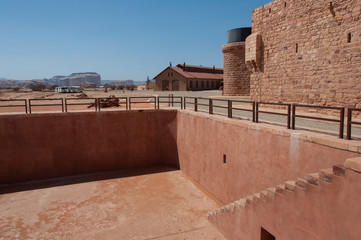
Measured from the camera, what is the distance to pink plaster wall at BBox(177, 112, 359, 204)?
19.3ft

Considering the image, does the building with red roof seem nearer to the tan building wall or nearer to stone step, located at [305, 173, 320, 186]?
the tan building wall

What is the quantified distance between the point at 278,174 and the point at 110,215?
6.06 m

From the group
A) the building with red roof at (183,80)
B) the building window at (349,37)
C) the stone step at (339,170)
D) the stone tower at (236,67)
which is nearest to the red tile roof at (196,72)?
the building with red roof at (183,80)

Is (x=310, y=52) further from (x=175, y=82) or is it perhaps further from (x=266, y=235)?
(x=175, y=82)

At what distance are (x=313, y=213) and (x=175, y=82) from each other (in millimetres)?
39614

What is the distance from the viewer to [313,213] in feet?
14.7

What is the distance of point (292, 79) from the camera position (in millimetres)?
11641

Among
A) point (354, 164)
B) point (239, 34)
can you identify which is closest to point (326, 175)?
point (354, 164)

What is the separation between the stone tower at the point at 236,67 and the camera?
23.7 meters

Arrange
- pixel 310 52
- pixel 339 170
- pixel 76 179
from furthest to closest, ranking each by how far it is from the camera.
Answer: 1. pixel 76 179
2. pixel 310 52
3. pixel 339 170

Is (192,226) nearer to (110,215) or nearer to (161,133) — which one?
(110,215)

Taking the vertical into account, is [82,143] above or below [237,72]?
below

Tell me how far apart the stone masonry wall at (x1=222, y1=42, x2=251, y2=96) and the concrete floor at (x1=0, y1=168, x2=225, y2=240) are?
45.3ft

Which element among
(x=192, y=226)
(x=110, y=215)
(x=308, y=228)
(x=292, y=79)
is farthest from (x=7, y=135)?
(x=292, y=79)
